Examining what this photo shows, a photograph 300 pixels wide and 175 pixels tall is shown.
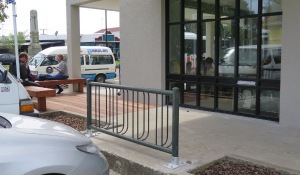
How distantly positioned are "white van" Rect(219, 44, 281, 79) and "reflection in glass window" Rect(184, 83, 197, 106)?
3.02 feet

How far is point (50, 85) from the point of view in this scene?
474 inches

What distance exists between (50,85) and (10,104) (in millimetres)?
6104

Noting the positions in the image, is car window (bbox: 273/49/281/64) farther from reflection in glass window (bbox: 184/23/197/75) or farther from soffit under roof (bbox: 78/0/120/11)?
soffit under roof (bbox: 78/0/120/11)

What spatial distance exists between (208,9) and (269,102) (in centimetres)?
262

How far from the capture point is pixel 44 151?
295 cm

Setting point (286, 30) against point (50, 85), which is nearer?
point (286, 30)

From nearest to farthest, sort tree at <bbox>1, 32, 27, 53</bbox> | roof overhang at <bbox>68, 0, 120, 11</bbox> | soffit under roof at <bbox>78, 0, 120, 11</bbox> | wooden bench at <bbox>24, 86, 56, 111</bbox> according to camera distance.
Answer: wooden bench at <bbox>24, 86, 56, 111</bbox> < roof overhang at <bbox>68, 0, 120, 11</bbox> < soffit under roof at <bbox>78, 0, 120, 11</bbox> < tree at <bbox>1, 32, 27, 53</bbox>

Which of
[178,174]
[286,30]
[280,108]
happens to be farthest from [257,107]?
[178,174]

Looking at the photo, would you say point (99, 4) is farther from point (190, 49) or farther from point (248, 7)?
point (248, 7)

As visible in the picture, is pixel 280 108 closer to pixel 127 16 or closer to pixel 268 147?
pixel 268 147

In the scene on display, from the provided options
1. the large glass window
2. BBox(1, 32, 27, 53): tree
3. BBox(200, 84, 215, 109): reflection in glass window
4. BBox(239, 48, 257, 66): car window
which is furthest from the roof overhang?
BBox(1, 32, 27, 53): tree

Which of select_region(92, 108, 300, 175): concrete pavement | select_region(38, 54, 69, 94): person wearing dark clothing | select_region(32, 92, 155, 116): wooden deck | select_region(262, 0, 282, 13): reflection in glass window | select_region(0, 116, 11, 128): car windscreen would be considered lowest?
select_region(92, 108, 300, 175): concrete pavement

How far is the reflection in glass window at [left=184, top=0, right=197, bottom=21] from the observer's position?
8.59m

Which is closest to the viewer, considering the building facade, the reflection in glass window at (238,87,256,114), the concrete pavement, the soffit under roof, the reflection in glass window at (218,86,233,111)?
the concrete pavement
